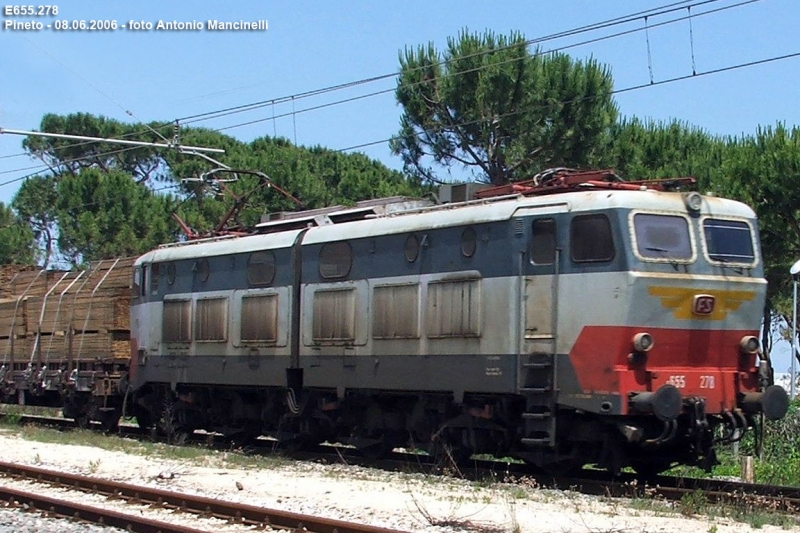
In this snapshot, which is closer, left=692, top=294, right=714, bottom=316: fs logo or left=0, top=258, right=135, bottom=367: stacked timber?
left=692, top=294, right=714, bottom=316: fs logo

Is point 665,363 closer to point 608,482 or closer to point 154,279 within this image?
point 608,482

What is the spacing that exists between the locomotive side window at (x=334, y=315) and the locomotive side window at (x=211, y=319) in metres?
2.56

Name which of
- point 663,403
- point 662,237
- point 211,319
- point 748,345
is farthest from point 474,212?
point 211,319

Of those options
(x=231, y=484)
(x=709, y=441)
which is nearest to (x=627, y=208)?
(x=709, y=441)

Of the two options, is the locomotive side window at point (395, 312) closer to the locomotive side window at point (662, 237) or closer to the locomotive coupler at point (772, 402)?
the locomotive side window at point (662, 237)

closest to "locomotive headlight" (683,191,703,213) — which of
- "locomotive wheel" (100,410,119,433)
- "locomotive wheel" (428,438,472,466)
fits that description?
"locomotive wheel" (428,438,472,466)

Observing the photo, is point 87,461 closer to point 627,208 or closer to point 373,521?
point 373,521

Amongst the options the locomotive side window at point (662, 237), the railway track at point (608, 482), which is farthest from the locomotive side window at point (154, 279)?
the locomotive side window at point (662, 237)

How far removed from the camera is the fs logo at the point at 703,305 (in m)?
13.2

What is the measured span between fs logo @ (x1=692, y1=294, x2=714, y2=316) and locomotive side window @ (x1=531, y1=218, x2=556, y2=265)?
1719 mm

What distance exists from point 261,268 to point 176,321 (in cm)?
287

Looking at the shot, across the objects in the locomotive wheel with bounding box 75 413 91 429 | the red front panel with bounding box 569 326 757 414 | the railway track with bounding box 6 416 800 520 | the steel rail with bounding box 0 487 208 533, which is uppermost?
the red front panel with bounding box 569 326 757 414

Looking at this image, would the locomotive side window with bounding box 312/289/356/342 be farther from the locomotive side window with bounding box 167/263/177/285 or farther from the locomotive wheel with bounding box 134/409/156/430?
the locomotive wheel with bounding box 134/409/156/430

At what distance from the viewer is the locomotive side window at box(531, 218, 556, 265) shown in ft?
44.2
